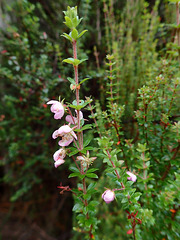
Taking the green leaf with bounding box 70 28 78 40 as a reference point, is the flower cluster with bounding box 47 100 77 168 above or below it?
below

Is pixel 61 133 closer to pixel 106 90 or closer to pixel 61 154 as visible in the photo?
pixel 61 154

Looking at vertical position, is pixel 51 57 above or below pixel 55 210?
above

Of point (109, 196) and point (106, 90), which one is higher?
point (106, 90)

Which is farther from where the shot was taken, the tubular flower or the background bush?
the background bush

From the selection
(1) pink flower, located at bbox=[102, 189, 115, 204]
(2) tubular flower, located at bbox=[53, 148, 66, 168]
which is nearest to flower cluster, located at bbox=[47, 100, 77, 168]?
(2) tubular flower, located at bbox=[53, 148, 66, 168]

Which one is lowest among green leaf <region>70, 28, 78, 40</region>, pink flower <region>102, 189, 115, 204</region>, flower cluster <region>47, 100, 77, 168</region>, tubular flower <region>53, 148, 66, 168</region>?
pink flower <region>102, 189, 115, 204</region>

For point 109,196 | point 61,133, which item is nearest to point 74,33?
point 61,133

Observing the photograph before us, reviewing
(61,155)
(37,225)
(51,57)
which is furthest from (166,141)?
(37,225)

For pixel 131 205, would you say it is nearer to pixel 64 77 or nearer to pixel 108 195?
pixel 108 195

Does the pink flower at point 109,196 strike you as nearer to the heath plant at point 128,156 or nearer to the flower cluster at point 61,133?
the heath plant at point 128,156

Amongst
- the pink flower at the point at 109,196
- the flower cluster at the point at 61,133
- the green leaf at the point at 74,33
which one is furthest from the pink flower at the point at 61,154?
the green leaf at the point at 74,33

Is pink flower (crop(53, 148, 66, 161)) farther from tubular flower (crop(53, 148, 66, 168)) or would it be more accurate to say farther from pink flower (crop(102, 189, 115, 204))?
pink flower (crop(102, 189, 115, 204))
